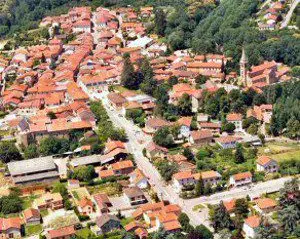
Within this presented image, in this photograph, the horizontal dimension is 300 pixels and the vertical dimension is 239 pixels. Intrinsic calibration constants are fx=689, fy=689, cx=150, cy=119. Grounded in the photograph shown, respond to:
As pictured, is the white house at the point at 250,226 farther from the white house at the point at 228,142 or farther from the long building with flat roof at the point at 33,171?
the long building with flat roof at the point at 33,171

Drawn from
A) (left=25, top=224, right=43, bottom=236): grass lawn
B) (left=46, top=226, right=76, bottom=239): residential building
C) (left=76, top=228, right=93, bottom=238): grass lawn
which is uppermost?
(left=46, top=226, right=76, bottom=239): residential building

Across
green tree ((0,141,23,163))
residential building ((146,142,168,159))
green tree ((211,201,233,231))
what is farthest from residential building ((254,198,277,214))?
green tree ((0,141,23,163))

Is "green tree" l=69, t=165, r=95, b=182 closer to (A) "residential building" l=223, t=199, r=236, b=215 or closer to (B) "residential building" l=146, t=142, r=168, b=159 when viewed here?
(B) "residential building" l=146, t=142, r=168, b=159

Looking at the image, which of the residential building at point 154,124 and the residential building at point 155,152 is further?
the residential building at point 154,124

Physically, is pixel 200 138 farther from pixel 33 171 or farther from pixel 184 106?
pixel 33 171

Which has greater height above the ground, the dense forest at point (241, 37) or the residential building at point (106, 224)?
the dense forest at point (241, 37)

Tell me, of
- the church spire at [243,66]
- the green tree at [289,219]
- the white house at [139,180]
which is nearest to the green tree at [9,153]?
the white house at [139,180]

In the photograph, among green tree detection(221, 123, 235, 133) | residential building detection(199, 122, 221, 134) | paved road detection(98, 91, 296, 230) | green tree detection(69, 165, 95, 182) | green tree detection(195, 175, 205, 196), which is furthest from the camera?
residential building detection(199, 122, 221, 134)
